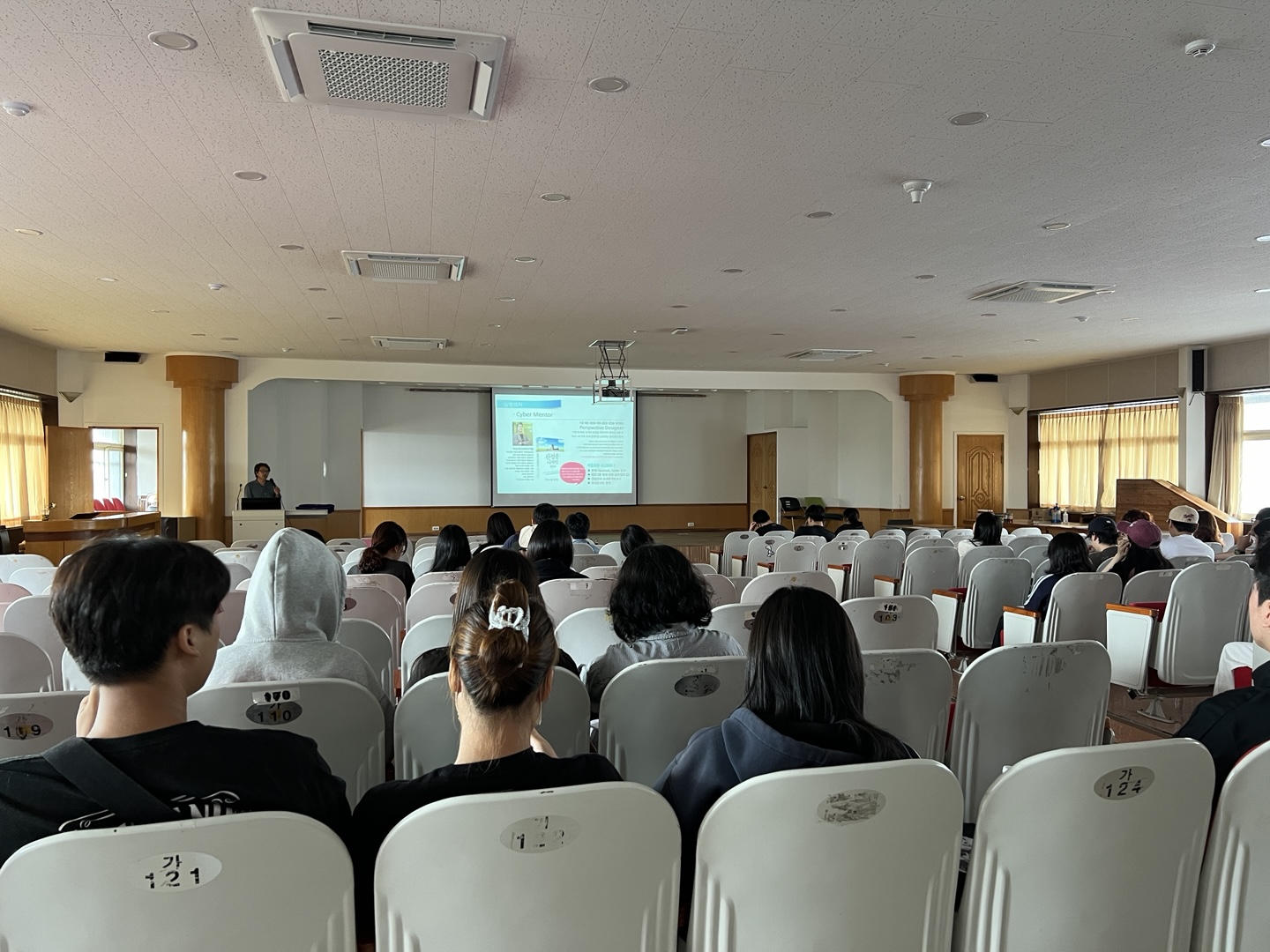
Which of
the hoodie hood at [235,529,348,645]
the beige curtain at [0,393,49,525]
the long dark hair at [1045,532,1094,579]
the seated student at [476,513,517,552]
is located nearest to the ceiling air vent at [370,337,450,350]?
the beige curtain at [0,393,49,525]

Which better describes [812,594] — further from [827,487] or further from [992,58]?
[827,487]

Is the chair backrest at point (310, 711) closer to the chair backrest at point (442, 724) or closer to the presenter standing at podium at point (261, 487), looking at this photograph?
the chair backrest at point (442, 724)

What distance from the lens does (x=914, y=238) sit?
6.64m

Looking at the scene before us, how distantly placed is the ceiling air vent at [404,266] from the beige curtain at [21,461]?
6.79m

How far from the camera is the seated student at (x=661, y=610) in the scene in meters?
3.14

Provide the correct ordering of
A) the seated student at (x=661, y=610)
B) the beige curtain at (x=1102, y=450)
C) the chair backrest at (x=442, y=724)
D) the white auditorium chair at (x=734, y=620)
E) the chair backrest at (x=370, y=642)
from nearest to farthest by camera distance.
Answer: the chair backrest at (x=442, y=724), the seated student at (x=661, y=610), the chair backrest at (x=370, y=642), the white auditorium chair at (x=734, y=620), the beige curtain at (x=1102, y=450)

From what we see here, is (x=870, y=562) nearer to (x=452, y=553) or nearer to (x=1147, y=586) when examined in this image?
(x=1147, y=586)

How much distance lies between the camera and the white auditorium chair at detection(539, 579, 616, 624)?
15.1 feet

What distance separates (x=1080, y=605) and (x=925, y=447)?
35.8ft

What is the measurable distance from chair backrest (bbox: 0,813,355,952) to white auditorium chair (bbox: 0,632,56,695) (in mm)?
2462

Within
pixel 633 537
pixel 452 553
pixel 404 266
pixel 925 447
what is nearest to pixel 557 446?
pixel 925 447

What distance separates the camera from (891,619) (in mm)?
4121

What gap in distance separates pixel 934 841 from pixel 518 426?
15.9m

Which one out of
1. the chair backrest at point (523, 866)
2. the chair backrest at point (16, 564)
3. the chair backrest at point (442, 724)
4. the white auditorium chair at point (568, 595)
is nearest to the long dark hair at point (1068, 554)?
the white auditorium chair at point (568, 595)
